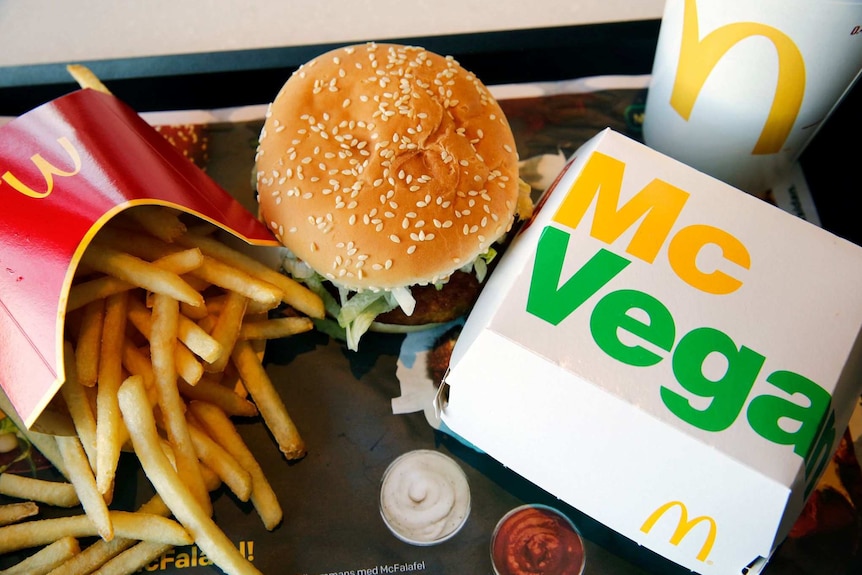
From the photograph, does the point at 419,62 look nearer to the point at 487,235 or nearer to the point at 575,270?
the point at 487,235

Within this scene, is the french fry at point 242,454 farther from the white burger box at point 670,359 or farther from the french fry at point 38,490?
the white burger box at point 670,359

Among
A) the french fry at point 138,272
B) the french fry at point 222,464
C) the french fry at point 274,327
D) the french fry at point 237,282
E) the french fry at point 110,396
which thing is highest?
the french fry at point 138,272

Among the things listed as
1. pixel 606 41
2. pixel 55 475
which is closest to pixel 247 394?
pixel 55 475

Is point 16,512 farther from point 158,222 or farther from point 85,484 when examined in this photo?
point 158,222

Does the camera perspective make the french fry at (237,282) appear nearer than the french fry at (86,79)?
Yes

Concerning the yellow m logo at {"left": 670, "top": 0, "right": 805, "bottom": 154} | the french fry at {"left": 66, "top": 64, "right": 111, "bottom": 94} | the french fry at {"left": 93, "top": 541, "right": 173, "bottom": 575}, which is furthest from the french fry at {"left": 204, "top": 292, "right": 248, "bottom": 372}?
the yellow m logo at {"left": 670, "top": 0, "right": 805, "bottom": 154}

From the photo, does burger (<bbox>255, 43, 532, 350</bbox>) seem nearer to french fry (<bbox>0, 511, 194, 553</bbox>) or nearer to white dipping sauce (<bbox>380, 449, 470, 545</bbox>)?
white dipping sauce (<bbox>380, 449, 470, 545</bbox>)

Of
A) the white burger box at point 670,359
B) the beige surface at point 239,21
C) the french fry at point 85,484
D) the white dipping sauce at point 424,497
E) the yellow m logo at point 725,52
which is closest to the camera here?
the white burger box at point 670,359

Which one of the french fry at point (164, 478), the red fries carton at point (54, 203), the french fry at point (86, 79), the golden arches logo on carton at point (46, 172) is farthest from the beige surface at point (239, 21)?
the french fry at point (164, 478)
